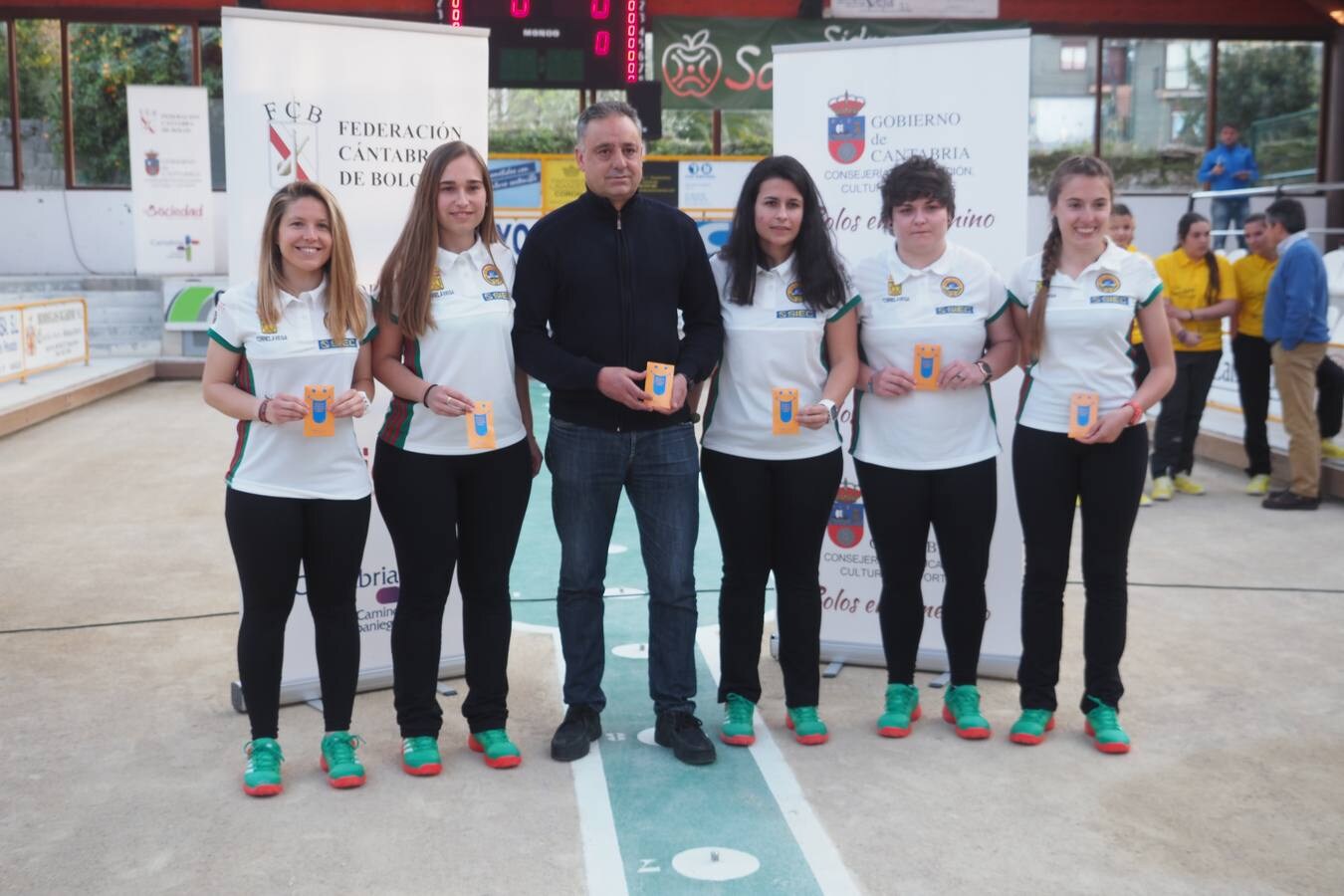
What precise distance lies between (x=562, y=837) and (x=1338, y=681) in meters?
2.82

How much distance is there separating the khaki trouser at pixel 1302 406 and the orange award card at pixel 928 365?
4.58 m

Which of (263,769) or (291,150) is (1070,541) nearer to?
(263,769)

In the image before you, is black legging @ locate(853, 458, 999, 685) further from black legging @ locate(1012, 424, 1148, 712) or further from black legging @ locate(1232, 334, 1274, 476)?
black legging @ locate(1232, 334, 1274, 476)

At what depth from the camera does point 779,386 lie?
12.2 feet

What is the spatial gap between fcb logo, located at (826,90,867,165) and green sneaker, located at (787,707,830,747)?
1.89 meters

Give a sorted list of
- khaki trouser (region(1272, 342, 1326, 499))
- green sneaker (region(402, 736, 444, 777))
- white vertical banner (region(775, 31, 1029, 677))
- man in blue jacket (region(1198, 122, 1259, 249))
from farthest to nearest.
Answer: man in blue jacket (region(1198, 122, 1259, 249)), khaki trouser (region(1272, 342, 1326, 499)), white vertical banner (region(775, 31, 1029, 677)), green sneaker (region(402, 736, 444, 777))

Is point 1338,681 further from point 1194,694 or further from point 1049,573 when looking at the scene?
point 1049,573

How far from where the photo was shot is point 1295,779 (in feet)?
11.9

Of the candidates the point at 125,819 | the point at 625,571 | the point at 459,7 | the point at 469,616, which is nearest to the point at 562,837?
the point at 469,616

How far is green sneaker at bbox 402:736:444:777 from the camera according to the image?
3.65 meters

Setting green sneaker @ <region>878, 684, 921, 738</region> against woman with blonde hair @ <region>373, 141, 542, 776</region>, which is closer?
woman with blonde hair @ <region>373, 141, 542, 776</region>

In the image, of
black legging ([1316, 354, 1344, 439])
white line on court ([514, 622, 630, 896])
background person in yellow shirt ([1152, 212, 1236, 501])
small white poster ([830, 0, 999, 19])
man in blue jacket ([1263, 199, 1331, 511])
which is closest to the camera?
white line on court ([514, 622, 630, 896])

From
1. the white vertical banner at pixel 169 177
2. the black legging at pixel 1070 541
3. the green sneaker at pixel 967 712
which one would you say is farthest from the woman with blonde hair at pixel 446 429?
the white vertical banner at pixel 169 177

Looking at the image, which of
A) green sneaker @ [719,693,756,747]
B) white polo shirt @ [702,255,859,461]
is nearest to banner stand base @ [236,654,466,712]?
green sneaker @ [719,693,756,747]
